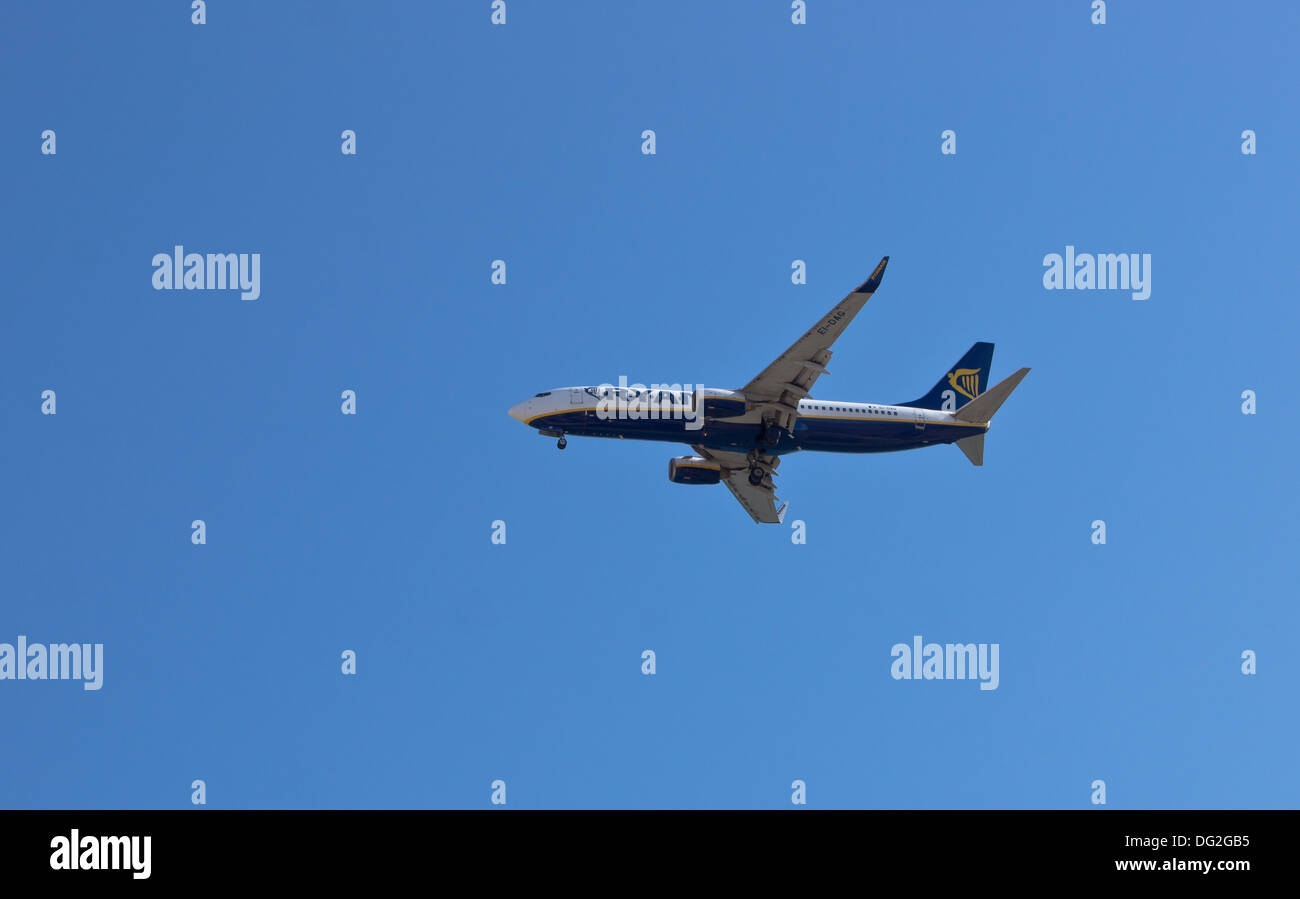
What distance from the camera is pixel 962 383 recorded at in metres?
78.4

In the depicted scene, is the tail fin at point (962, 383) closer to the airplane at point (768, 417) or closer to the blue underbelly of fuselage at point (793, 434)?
the airplane at point (768, 417)

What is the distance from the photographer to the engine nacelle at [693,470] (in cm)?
7600

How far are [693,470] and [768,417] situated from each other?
8368 mm

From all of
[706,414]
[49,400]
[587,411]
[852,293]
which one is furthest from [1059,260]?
[49,400]

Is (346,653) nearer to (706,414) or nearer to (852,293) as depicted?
(706,414)

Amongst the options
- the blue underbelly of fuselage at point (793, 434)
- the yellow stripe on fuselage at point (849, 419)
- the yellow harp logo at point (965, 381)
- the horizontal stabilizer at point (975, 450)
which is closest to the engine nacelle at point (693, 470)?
the blue underbelly of fuselage at point (793, 434)

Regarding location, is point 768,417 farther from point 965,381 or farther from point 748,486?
point 965,381

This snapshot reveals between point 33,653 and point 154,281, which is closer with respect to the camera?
point 33,653

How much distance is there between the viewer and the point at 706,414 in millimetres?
68125

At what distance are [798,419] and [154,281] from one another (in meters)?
37.7

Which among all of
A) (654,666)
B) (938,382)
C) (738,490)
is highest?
(938,382)

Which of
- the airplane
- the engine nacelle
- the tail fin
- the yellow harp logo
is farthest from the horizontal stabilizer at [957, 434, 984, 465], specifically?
the engine nacelle
